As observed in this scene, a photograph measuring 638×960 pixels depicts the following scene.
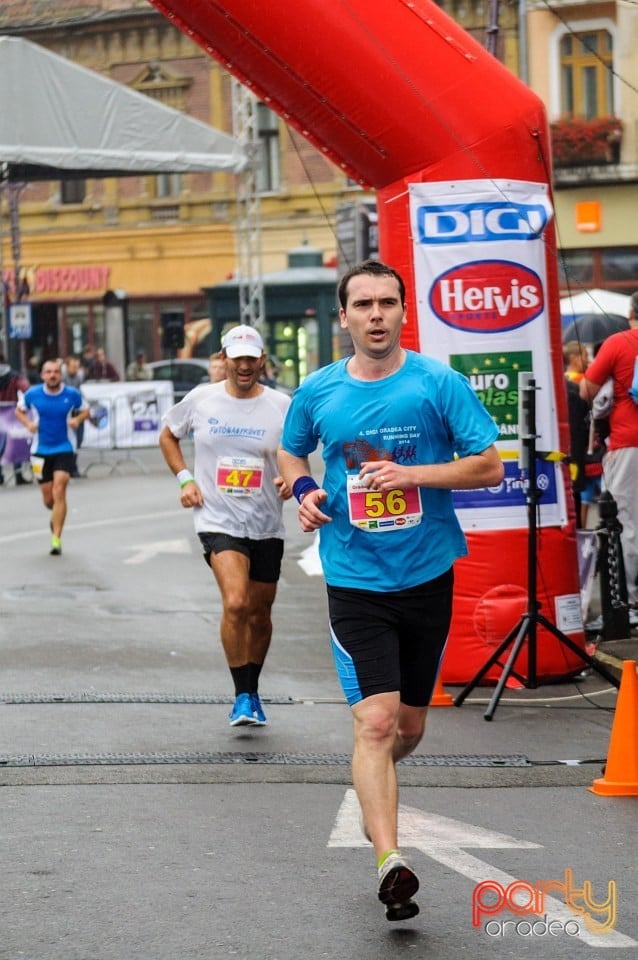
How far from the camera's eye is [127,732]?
8672 mm

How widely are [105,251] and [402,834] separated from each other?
4394cm

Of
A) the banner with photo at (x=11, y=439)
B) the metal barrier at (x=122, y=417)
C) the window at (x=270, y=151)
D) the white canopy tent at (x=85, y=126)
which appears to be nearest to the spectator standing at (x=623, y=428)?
the white canopy tent at (x=85, y=126)

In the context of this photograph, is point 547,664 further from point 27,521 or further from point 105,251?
point 105,251

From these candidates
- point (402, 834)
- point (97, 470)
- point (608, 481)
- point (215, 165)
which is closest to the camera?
point (402, 834)

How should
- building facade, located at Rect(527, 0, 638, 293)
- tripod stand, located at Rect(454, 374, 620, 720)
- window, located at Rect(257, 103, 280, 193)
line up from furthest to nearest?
window, located at Rect(257, 103, 280, 193) < building facade, located at Rect(527, 0, 638, 293) < tripod stand, located at Rect(454, 374, 620, 720)

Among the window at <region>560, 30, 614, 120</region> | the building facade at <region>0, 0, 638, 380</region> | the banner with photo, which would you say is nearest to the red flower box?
the window at <region>560, 30, 614, 120</region>

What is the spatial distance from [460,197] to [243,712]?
9.90ft

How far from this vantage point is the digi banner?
989 centimetres

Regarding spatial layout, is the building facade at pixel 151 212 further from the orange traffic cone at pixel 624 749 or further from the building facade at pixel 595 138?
the orange traffic cone at pixel 624 749

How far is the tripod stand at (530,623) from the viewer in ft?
30.7

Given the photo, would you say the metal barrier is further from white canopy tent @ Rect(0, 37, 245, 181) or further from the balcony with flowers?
the balcony with flowers

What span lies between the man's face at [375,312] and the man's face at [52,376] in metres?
12.4

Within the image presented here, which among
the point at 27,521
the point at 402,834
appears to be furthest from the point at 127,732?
the point at 27,521

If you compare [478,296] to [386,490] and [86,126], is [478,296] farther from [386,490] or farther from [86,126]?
[86,126]
